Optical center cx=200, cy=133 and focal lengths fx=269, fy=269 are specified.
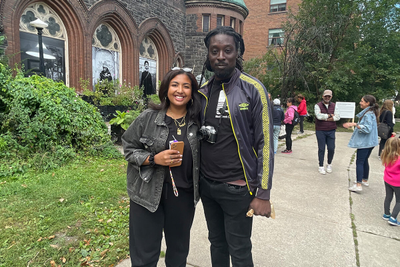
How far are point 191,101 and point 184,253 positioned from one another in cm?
125

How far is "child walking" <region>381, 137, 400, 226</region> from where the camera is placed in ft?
12.5

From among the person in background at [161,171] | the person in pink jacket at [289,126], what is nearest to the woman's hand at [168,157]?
the person in background at [161,171]

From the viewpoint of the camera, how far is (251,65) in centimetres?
2072

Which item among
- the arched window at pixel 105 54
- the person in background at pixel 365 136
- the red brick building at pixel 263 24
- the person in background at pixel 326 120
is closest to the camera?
the person in background at pixel 365 136

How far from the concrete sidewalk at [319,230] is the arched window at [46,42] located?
10.5 m

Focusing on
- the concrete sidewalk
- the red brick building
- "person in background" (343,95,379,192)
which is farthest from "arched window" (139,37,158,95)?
the red brick building

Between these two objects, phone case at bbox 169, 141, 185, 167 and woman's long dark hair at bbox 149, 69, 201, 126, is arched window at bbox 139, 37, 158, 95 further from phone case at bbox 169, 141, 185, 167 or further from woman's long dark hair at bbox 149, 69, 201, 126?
phone case at bbox 169, 141, 185, 167

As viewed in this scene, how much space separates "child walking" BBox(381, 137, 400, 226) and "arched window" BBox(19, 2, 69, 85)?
1164 centimetres

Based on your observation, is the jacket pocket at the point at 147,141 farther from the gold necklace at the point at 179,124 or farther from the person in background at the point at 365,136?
the person in background at the point at 365,136

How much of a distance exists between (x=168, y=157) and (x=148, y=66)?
16.1 metres

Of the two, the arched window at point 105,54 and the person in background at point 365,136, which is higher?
the arched window at point 105,54

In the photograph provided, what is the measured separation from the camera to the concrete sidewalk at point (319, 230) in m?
2.95

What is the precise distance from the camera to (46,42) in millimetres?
11758

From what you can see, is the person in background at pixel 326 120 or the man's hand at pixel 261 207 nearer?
the man's hand at pixel 261 207
